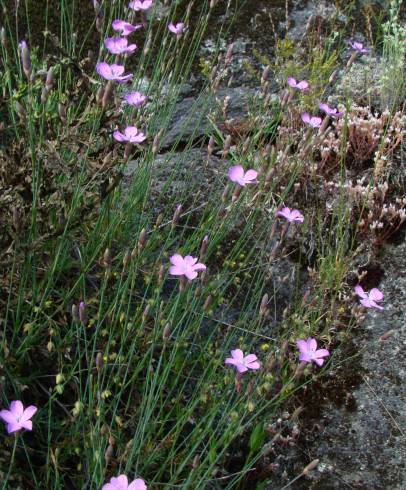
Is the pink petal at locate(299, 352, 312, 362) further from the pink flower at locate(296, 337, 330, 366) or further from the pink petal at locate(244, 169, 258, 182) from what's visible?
the pink petal at locate(244, 169, 258, 182)

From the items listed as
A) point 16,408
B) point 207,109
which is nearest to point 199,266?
point 16,408

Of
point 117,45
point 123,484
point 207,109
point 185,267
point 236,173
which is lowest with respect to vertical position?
point 207,109

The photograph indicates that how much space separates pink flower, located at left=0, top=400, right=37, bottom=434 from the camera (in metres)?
1.25

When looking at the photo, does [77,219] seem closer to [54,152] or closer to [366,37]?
[54,152]

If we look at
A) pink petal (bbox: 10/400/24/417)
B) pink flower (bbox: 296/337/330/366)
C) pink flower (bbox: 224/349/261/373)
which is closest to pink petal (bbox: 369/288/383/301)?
pink flower (bbox: 296/337/330/366)

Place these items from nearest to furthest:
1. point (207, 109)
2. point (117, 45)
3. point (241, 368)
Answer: point (241, 368)
point (117, 45)
point (207, 109)

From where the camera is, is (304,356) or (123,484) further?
(304,356)

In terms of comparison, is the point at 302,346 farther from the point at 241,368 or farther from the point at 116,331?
the point at 116,331

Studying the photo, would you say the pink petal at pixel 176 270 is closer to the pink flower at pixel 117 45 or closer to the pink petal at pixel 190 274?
the pink petal at pixel 190 274

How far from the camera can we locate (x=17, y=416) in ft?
4.28

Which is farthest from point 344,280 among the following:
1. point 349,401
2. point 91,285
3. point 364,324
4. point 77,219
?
point 77,219

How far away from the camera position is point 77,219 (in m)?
1.65

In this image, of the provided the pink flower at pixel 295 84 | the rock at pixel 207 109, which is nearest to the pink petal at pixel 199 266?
the pink flower at pixel 295 84

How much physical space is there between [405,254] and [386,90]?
88 cm
